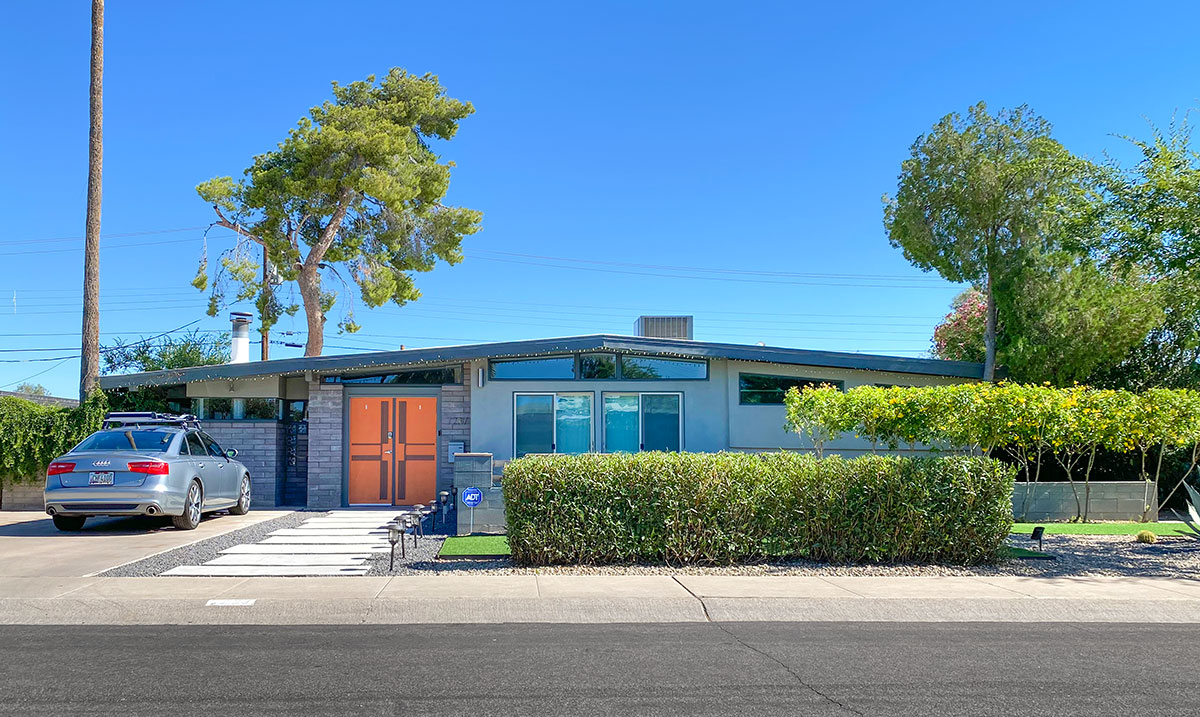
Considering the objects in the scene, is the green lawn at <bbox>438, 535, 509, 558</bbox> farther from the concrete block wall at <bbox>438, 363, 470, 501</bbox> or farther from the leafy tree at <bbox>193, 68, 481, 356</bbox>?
the leafy tree at <bbox>193, 68, 481, 356</bbox>

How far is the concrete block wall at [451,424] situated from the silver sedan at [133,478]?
13.9ft

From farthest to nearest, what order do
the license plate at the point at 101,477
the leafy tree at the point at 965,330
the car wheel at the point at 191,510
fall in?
the leafy tree at the point at 965,330, the car wheel at the point at 191,510, the license plate at the point at 101,477

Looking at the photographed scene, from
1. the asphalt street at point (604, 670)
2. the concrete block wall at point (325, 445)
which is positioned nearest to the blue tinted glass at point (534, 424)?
the concrete block wall at point (325, 445)

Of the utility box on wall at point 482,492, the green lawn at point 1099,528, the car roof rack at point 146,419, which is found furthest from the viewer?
the car roof rack at point 146,419

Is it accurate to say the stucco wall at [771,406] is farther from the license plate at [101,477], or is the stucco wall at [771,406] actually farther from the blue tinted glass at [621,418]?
the license plate at [101,477]

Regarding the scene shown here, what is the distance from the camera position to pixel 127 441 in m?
12.6

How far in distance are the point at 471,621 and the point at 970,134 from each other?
1415 cm

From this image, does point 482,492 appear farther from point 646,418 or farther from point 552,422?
point 646,418

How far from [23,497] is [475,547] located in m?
10.4

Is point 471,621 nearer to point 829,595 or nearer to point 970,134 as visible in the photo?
point 829,595

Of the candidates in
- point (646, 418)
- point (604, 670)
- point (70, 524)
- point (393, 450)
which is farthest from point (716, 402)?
point (604, 670)

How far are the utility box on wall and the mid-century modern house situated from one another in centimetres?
400

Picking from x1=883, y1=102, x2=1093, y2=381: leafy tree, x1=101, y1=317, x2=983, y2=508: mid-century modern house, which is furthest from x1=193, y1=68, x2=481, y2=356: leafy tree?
x1=883, y1=102, x2=1093, y2=381: leafy tree

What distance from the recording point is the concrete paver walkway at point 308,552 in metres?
9.56
